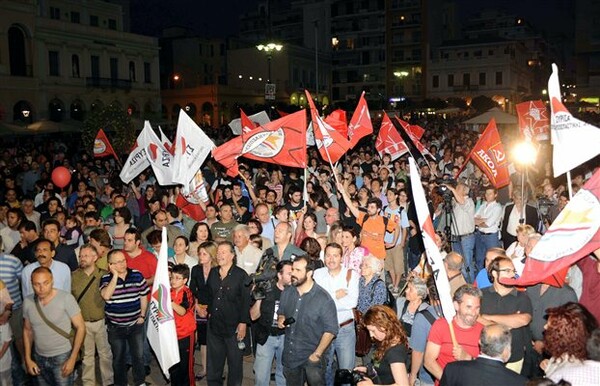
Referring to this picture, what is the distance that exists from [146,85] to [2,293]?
49527 millimetres

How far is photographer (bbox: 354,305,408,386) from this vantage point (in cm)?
448

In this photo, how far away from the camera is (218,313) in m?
6.16

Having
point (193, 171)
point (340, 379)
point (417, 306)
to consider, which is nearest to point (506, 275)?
point (417, 306)

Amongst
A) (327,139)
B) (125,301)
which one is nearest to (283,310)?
(125,301)

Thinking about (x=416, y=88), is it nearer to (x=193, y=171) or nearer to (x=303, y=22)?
(x=303, y=22)

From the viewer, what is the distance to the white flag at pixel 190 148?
31.3 ft

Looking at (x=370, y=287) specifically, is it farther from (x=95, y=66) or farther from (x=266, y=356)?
(x=95, y=66)

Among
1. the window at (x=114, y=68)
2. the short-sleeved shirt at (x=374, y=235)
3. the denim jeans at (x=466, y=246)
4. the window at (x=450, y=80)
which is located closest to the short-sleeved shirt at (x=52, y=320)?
the short-sleeved shirt at (x=374, y=235)

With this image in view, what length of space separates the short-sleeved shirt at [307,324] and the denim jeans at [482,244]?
549cm

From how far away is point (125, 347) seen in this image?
6.53 meters

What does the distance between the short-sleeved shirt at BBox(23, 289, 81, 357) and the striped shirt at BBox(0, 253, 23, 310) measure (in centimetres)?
85

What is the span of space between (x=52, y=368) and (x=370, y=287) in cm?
344

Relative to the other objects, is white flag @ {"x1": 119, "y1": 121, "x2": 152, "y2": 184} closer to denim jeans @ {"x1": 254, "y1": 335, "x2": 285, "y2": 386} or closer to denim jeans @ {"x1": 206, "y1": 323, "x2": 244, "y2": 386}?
denim jeans @ {"x1": 206, "y1": 323, "x2": 244, "y2": 386}

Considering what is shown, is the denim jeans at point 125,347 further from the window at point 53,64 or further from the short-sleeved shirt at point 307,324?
the window at point 53,64
